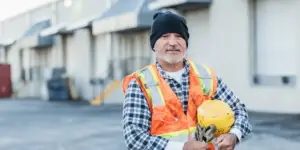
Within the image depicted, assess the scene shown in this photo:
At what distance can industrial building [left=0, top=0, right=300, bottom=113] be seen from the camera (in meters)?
17.8

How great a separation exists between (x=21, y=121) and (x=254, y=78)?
7248 millimetres

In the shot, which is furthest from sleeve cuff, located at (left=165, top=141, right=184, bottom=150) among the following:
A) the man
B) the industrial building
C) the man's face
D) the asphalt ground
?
the industrial building

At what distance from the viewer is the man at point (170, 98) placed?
9.39ft

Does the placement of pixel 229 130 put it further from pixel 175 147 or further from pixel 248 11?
pixel 248 11

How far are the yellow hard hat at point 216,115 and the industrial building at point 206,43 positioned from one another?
1460cm

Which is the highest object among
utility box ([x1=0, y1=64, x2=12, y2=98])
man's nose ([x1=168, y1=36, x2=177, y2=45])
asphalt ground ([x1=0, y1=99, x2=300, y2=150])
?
man's nose ([x1=168, y1=36, x2=177, y2=45])

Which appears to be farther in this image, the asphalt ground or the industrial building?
the industrial building

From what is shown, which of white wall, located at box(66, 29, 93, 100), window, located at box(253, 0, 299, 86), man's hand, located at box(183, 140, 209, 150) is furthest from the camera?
white wall, located at box(66, 29, 93, 100)

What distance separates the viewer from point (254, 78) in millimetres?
18969

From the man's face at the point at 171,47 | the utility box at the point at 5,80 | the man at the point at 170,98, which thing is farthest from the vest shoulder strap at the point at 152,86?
the utility box at the point at 5,80

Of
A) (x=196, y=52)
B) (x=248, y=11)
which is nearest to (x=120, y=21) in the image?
(x=196, y=52)

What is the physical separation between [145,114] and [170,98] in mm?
144

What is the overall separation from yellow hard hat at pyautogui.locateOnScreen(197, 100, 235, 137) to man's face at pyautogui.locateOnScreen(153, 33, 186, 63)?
0.91ft

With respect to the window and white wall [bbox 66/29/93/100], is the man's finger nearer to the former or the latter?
the window
